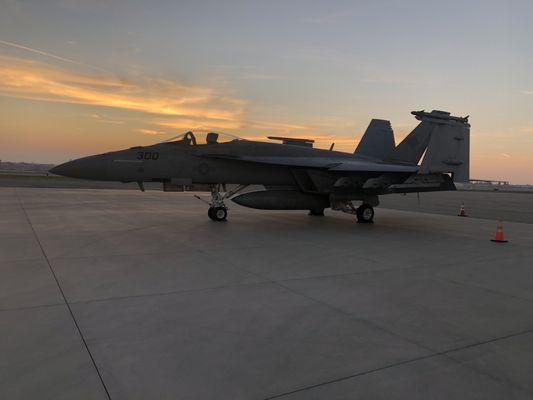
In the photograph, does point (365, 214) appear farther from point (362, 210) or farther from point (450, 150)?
→ point (450, 150)

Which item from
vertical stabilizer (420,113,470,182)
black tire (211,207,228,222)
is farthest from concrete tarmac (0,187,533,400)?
vertical stabilizer (420,113,470,182)

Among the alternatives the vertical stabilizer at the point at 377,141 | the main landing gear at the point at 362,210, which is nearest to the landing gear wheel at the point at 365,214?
the main landing gear at the point at 362,210

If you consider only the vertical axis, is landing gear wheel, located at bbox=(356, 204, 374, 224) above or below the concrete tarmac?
above

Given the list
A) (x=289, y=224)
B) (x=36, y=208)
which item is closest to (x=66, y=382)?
(x=289, y=224)

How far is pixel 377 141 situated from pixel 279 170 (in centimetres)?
584

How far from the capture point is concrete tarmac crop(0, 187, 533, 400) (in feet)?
8.93

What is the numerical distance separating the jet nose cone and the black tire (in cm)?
317

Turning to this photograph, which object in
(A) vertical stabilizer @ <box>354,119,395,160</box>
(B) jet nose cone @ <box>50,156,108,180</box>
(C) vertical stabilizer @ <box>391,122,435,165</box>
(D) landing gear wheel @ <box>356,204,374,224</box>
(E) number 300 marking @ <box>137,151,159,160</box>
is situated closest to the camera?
(B) jet nose cone @ <box>50,156,108,180</box>

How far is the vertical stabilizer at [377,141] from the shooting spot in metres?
16.0

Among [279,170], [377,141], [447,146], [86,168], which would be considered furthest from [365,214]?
[86,168]

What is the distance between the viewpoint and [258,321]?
12.6 ft

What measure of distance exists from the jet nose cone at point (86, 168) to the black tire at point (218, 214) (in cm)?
317

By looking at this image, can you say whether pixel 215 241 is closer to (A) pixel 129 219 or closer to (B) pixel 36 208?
(A) pixel 129 219

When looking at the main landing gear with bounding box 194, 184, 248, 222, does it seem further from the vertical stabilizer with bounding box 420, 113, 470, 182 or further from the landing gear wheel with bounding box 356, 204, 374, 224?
the vertical stabilizer with bounding box 420, 113, 470, 182
